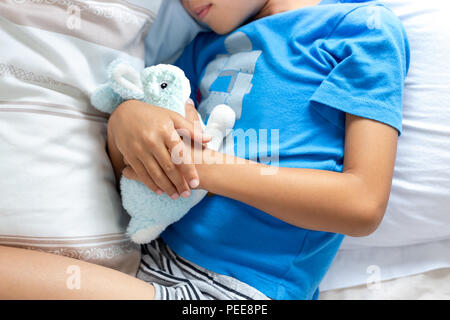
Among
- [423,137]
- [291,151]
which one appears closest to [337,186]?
[291,151]

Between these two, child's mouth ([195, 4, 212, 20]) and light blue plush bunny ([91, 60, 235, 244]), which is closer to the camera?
light blue plush bunny ([91, 60, 235, 244])

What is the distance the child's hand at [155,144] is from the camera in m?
0.60

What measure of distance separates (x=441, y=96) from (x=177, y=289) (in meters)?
0.60

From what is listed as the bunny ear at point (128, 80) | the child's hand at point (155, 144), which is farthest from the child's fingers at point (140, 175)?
the bunny ear at point (128, 80)

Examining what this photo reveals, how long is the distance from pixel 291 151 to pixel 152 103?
Result: 253 mm

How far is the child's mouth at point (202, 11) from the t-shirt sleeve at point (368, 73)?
0.87 ft

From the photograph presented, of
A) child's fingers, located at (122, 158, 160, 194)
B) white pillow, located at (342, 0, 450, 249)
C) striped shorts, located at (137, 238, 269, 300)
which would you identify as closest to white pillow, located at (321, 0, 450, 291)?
white pillow, located at (342, 0, 450, 249)

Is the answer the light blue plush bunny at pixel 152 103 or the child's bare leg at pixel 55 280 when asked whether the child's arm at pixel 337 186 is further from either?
the child's bare leg at pixel 55 280

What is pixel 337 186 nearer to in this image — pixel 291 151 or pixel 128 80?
pixel 291 151

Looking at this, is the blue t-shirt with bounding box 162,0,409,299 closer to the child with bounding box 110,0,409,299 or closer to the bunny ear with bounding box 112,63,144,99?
the child with bounding box 110,0,409,299

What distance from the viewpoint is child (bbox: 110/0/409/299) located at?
592 mm

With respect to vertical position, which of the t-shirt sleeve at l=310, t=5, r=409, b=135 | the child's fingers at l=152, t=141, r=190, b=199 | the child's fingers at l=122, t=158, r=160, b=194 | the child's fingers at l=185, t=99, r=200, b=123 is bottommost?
the child's fingers at l=122, t=158, r=160, b=194

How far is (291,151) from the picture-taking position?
25.6 inches

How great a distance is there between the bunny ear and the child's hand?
2cm
